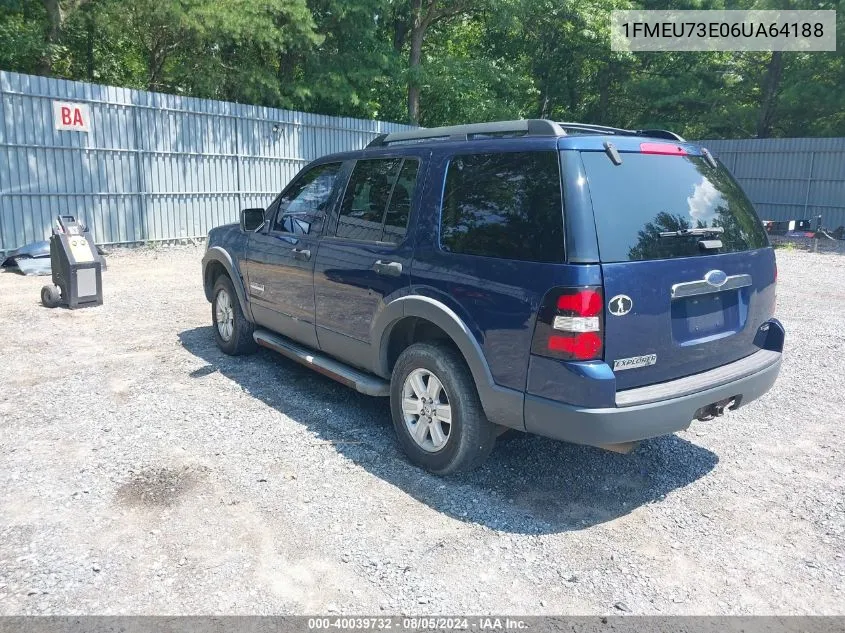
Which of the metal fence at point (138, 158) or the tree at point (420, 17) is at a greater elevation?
the tree at point (420, 17)

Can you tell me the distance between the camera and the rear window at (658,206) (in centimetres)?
333

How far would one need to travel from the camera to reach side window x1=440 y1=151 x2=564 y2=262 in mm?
3359

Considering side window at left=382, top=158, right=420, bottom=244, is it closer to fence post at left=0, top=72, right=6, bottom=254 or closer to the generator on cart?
the generator on cart

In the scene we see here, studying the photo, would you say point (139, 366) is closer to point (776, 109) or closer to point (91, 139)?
point (91, 139)

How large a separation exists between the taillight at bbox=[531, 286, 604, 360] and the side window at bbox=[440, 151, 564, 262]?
21 centimetres

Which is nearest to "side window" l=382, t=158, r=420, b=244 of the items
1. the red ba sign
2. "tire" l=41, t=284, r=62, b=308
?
"tire" l=41, t=284, r=62, b=308

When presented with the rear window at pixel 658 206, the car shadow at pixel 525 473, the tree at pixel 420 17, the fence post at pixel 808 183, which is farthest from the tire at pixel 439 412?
the tree at pixel 420 17

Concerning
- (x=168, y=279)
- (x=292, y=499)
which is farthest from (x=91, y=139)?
(x=292, y=499)

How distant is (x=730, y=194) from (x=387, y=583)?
291cm

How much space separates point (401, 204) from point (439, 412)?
Result: 4.41 ft

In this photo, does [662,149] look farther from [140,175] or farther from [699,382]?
[140,175]

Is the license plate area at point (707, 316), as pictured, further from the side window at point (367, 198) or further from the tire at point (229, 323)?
the tire at point (229, 323)

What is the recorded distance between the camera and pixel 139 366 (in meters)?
6.16

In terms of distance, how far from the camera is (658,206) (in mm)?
3516
